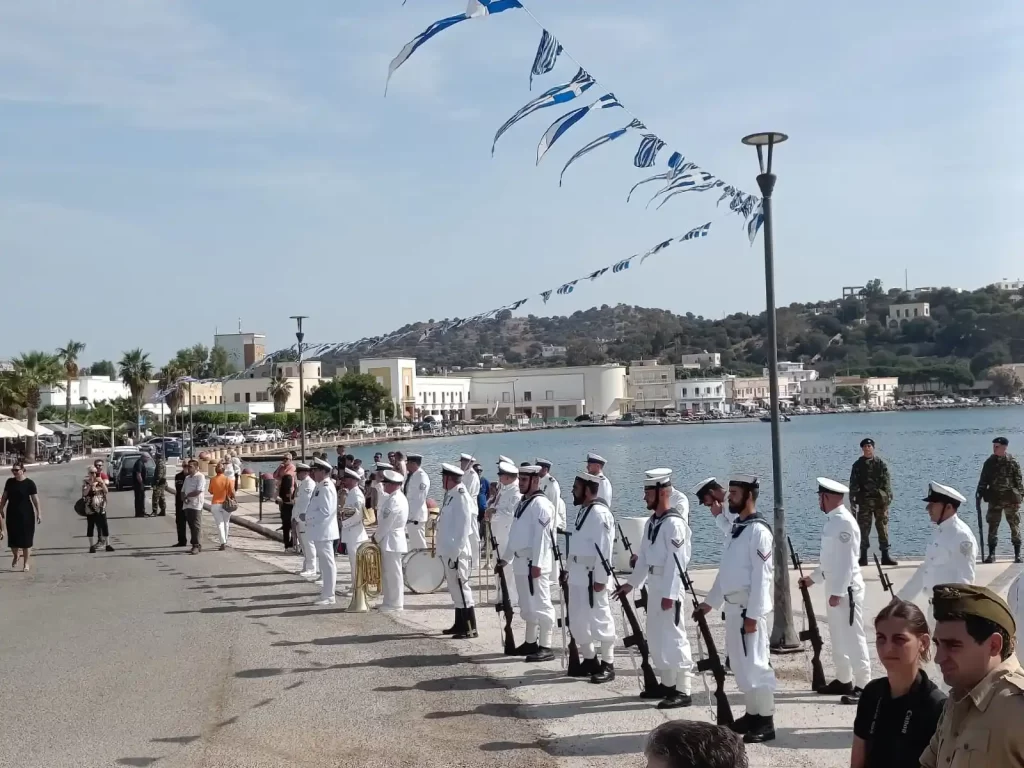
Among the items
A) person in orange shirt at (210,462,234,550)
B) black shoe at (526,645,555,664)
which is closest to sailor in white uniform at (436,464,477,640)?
black shoe at (526,645,555,664)

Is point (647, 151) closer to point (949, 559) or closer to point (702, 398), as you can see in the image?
point (949, 559)

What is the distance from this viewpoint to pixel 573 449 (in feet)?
352

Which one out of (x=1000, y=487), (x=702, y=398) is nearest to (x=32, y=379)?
(x=1000, y=487)

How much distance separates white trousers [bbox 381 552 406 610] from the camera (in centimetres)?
1341

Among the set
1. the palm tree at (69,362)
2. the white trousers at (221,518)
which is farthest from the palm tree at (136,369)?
the white trousers at (221,518)

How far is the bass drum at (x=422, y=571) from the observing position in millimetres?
14312

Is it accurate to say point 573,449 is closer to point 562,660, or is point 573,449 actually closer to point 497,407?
point 497,407

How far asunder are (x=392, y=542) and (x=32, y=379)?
71979mm

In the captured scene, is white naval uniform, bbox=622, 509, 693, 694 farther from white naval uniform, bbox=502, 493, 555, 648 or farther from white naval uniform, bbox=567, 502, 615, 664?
white naval uniform, bbox=502, 493, 555, 648

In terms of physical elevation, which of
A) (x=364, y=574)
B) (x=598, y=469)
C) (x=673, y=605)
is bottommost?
(x=364, y=574)

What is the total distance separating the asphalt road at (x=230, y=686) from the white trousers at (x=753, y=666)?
1505mm

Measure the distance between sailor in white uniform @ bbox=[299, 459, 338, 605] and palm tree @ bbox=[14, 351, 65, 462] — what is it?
6258 cm

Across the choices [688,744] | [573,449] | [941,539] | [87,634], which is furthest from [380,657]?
[573,449]

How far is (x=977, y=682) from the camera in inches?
132
